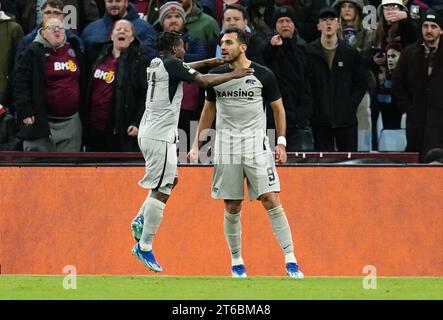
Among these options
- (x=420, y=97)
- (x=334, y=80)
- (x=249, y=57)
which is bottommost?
(x=420, y=97)

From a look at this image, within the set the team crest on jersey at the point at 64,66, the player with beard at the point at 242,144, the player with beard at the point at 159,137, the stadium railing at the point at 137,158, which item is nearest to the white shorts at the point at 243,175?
the player with beard at the point at 242,144

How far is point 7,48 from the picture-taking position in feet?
60.7

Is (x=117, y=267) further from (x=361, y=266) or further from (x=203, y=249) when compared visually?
(x=361, y=266)

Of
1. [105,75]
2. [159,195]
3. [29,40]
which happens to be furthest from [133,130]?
[159,195]

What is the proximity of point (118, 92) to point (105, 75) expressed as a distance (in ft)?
0.93

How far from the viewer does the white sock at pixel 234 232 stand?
608 inches

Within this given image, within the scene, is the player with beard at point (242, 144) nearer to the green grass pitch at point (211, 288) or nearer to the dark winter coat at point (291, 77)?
the green grass pitch at point (211, 288)

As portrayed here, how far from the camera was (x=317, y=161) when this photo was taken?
17.6m

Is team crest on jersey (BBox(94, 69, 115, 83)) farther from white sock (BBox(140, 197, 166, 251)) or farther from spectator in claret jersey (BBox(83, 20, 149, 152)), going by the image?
white sock (BBox(140, 197, 166, 251))

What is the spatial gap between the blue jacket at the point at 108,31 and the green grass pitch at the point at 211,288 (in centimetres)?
424

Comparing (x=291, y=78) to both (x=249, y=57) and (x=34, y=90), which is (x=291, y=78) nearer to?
(x=249, y=57)

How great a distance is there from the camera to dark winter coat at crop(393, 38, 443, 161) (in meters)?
18.1

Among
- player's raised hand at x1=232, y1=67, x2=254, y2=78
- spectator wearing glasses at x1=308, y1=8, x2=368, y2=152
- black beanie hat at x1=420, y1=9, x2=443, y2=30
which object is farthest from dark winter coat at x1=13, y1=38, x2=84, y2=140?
black beanie hat at x1=420, y1=9, x2=443, y2=30

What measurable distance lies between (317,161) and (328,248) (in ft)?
3.45
